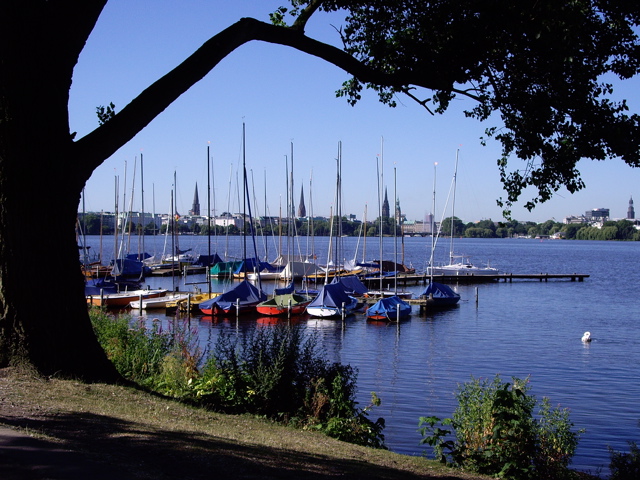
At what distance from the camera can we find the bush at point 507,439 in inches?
387

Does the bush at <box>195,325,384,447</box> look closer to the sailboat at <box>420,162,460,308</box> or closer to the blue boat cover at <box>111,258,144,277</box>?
the sailboat at <box>420,162,460,308</box>

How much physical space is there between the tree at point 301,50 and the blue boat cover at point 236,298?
102ft

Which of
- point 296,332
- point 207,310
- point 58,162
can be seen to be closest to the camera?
point 58,162

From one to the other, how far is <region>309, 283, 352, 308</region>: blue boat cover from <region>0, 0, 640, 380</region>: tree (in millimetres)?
29833

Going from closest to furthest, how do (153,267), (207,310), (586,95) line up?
(586,95), (207,310), (153,267)

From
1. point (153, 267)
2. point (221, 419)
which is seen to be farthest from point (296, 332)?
point (153, 267)

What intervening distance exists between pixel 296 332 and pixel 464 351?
2108 centimetres

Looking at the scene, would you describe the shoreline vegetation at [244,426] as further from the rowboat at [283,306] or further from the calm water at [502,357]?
the rowboat at [283,306]

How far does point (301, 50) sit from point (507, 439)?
6.82 metres

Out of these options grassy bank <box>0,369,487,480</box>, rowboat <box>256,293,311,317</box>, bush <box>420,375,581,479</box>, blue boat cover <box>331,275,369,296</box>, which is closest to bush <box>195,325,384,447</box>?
grassy bank <box>0,369,487,480</box>

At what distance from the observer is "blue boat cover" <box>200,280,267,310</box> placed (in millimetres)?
42344

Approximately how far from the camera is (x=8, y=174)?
9.46m

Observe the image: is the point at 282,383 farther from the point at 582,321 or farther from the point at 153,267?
the point at 153,267

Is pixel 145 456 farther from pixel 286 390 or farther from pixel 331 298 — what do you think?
pixel 331 298
